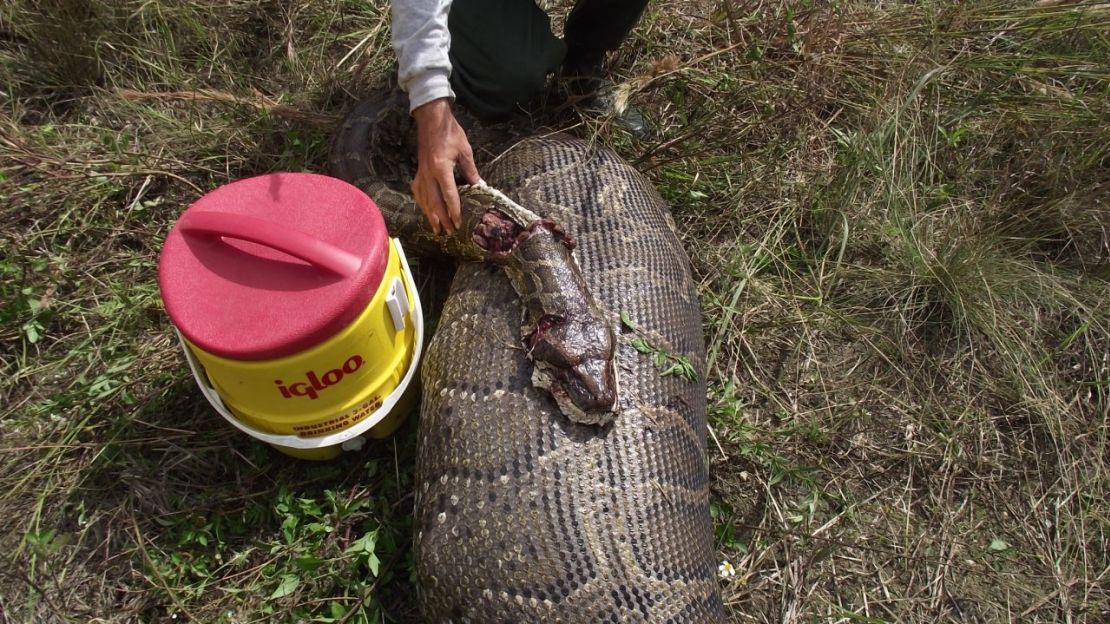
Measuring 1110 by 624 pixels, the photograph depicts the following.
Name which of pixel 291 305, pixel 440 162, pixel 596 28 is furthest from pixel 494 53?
pixel 291 305

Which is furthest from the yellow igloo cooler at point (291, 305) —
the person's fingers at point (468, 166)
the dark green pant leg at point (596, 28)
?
the dark green pant leg at point (596, 28)

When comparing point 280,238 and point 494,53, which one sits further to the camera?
point 494,53

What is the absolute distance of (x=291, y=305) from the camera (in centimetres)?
251

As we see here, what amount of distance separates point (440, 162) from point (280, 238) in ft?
2.67

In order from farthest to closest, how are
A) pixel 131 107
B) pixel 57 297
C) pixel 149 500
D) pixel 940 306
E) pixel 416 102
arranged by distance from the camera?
pixel 131 107 < pixel 940 306 < pixel 57 297 < pixel 149 500 < pixel 416 102

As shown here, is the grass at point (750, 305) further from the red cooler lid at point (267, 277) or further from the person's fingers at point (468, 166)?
the red cooler lid at point (267, 277)

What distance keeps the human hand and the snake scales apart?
29 centimetres

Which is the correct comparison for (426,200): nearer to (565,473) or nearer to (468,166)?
(468,166)

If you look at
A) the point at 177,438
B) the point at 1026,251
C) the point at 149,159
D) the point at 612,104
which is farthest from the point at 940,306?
the point at 149,159

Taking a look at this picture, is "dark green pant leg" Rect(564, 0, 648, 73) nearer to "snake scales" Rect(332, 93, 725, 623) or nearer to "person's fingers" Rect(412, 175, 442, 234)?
"snake scales" Rect(332, 93, 725, 623)

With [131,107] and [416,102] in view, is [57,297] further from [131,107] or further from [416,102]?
[416,102]

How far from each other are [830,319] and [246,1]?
390 cm

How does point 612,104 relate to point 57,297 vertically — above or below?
above

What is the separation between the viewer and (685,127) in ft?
14.3
